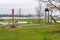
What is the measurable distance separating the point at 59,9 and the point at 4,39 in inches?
315

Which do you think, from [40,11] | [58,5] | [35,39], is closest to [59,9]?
[58,5]

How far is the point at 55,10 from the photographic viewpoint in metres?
19.2

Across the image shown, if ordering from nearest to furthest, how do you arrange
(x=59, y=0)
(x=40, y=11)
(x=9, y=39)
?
(x=9, y=39) → (x=59, y=0) → (x=40, y=11)

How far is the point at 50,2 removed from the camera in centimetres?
1841

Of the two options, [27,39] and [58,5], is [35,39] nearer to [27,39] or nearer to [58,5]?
[27,39]

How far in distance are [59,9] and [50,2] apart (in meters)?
1.05

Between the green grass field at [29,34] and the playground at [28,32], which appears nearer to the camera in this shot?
the green grass field at [29,34]

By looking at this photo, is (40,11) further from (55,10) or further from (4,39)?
(4,39)

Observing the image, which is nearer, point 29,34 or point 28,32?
point 29,34

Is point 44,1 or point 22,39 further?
point 44,1

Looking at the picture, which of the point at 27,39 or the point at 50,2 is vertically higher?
the point at 50,2

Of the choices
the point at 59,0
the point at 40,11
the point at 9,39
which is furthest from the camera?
the point at 40,11

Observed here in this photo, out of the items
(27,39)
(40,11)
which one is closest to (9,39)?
(27,39)

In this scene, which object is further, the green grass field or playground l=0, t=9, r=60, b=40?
playground l=0, t=9, r=60, b=40
